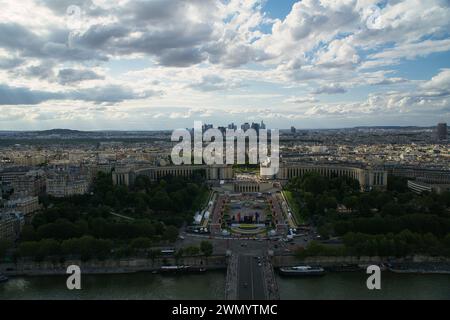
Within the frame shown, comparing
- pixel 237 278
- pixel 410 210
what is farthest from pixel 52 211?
pixel 410 210

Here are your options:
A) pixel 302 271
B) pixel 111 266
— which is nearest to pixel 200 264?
pixel 111 266

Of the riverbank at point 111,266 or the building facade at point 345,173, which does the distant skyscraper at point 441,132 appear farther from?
the riverbank at point 111,266

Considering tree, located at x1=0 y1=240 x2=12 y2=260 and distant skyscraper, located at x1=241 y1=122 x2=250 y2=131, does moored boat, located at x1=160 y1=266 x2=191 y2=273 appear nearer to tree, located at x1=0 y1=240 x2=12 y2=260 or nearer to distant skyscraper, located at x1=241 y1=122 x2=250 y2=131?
tree, located at x1=0 y1=240 x2=12 y2=260

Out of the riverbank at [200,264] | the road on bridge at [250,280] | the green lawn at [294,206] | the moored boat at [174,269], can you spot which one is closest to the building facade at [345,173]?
the green lawn at [294,206]

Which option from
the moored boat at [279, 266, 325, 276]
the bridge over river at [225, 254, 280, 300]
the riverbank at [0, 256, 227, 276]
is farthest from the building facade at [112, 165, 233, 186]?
the moored boat at [279, 266, 325, 276]

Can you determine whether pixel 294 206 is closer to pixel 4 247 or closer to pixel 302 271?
pixel 302 271

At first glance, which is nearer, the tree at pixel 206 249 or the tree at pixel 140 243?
the tree at pixel 206 249
